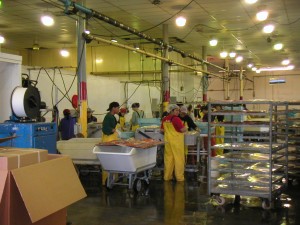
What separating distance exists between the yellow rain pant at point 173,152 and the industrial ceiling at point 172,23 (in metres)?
3.35

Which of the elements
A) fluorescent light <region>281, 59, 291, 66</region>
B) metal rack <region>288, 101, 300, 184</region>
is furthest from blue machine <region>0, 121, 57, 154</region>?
fluorescent light <region>281, 59, 291, 66</region>

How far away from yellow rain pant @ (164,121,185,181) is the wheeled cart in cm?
76

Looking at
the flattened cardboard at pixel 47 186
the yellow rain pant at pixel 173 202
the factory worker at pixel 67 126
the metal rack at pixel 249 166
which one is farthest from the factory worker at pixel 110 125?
the flattened cardboard at pixel 47 186

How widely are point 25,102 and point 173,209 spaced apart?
2585 mm

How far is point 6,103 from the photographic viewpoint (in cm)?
566

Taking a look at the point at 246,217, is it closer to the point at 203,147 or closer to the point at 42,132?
the point at 42,132

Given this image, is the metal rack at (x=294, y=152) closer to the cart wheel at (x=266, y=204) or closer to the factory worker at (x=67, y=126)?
the cart wheel at (x=266, y=204)

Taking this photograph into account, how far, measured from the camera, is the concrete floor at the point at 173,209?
5.10 meters

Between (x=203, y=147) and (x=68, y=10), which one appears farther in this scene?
(x=203, y=147)

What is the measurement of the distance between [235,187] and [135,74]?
34.3 feet

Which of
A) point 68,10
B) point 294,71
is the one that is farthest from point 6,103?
point 294,71

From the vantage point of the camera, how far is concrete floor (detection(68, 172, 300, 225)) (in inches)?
201

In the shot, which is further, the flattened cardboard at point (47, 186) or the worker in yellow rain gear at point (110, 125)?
the worker in yellow rain gear at point (110, 125)

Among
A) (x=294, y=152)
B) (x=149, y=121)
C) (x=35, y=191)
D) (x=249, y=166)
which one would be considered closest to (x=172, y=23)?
(x=149, y=121)
